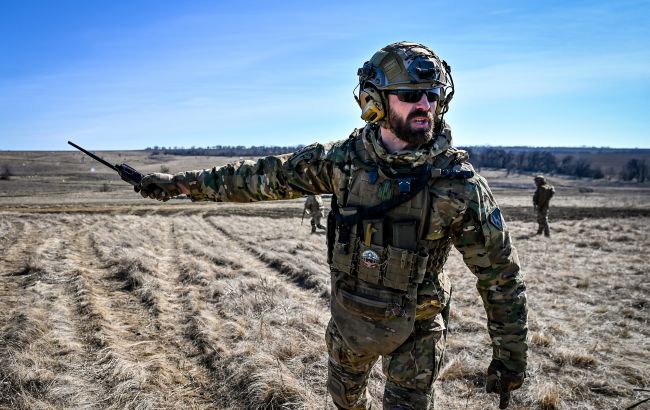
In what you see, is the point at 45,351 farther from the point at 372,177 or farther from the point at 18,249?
the point at 18,249

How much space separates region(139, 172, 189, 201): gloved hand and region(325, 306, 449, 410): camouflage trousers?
5.15 ft

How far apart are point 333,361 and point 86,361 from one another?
326 centimetres

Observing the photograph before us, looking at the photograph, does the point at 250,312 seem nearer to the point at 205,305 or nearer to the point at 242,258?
the point at 205,305

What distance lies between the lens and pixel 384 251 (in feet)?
8.84

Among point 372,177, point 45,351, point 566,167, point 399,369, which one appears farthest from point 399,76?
point 566,167

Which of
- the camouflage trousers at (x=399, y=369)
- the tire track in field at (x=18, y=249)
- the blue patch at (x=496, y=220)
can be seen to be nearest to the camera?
the blue patch at (x=496, y=220)

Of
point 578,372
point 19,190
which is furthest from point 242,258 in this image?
point 19,190

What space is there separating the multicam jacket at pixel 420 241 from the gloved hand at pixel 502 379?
0.04 metres

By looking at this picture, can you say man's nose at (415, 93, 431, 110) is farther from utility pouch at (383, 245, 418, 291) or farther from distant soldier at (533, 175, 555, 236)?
distant soldier at (533, 175, 555, 236)

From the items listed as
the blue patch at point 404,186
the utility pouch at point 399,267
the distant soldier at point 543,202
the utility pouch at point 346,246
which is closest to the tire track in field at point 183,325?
the utility pouch at point 346,246

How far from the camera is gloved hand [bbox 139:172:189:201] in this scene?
3266 millimetres

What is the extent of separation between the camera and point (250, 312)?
21.4ft

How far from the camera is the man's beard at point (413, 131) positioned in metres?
2.67

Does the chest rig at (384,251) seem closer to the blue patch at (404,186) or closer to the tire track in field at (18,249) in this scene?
the blue patch at (404,186)
